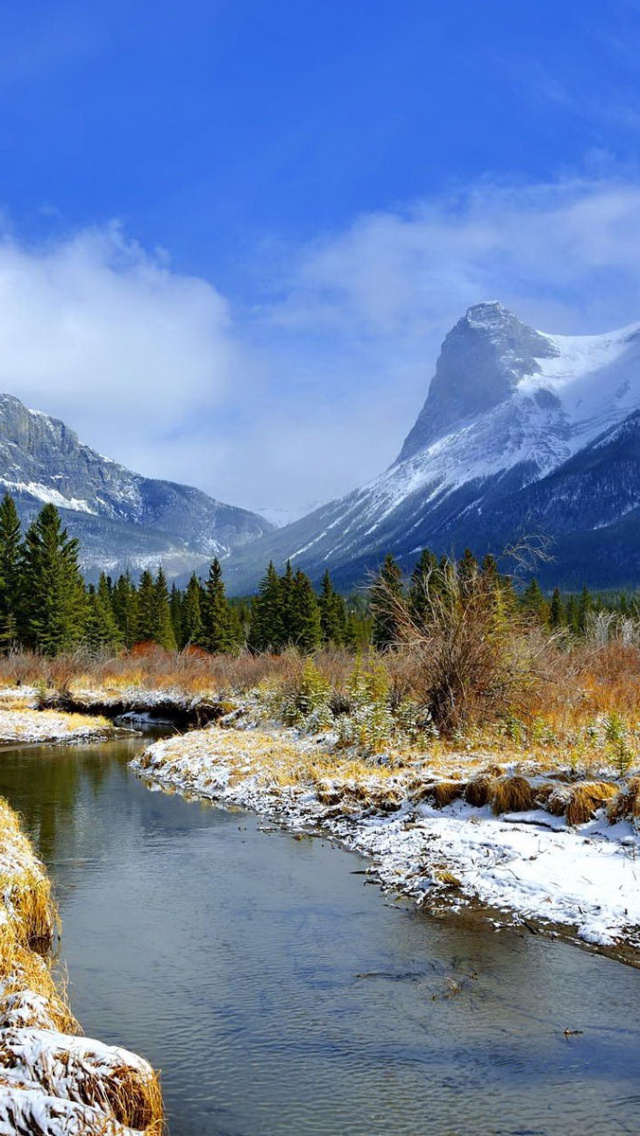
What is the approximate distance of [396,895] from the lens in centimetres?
1377

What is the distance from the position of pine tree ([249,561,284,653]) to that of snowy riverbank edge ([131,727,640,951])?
206ft

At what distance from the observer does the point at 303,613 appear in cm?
8306

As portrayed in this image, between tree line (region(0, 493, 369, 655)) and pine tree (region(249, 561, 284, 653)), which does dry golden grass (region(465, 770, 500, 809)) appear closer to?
tree line (region(0, 493, 369, 655))

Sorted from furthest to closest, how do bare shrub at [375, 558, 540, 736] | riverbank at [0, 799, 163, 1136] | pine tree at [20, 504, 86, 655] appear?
pine tree at [20, 504, 86, 655], bare shrub at [375, 558, 540, 736], riverbank at [0, 799, 163, 1136]

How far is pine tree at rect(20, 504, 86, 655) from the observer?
7194cm

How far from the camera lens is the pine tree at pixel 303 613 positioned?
8200 centimetres

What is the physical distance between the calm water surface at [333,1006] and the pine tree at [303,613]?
65.8m

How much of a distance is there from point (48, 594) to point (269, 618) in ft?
76.4

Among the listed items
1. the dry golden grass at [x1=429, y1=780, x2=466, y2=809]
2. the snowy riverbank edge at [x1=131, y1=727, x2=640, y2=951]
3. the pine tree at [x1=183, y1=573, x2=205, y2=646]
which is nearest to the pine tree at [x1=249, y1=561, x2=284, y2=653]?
the pine tree at [x1=183, y1=573, x2=205, y2=646]

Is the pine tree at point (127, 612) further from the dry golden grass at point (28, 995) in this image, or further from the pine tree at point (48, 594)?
the dry golden grass at point (28, 995)

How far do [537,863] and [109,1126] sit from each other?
9436 mm

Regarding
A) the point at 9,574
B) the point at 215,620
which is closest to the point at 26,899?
the point at 9,574

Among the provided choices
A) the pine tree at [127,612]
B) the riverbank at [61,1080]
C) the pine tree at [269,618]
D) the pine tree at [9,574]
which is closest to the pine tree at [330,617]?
the pine tree at [269,618]

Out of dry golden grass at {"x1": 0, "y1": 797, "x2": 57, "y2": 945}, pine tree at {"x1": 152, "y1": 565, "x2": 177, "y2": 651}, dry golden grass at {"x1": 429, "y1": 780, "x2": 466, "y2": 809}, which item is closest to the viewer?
dry golden grass at {"x1": 0, "y1": 797, "x2": 57, "y2": 945}
